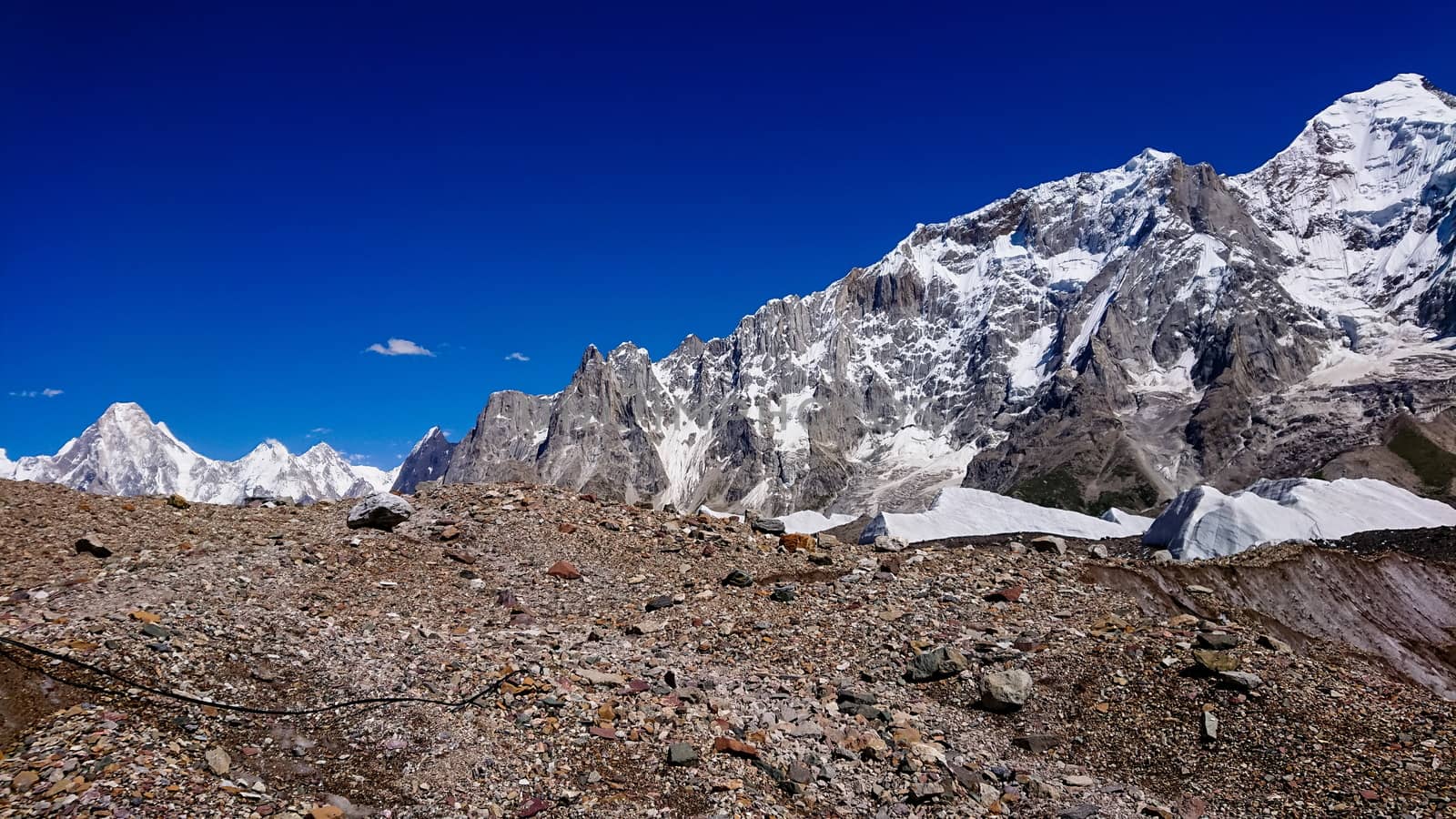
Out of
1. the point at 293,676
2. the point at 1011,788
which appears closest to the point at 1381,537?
the point at 1011,788

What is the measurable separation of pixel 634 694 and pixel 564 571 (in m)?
7.59

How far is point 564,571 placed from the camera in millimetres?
22078

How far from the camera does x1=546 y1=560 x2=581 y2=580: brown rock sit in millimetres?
21953

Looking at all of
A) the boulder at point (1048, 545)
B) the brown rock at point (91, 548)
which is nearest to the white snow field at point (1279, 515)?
the boulder at point (1048, 545)

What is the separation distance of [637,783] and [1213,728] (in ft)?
34.1

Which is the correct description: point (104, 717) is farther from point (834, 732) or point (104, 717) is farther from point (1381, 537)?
point (1381, 537)

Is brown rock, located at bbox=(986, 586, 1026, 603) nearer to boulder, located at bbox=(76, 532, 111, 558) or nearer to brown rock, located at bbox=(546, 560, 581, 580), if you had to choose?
brown rock, located at bbox=(546, 560, 581, 580)

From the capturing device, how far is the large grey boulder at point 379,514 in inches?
938

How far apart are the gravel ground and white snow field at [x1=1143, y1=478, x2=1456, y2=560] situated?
140 ft

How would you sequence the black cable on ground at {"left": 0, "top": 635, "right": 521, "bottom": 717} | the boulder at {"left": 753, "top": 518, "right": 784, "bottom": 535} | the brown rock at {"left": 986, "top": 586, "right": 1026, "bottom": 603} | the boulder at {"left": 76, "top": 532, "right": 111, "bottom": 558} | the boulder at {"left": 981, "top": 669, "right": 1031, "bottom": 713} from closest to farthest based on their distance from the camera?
the black cable on ground at {"left": 0, "top": 635, "right": 521, "bottom": 717} → the boulder at {"left": 981, "top": 669, "right": 1031, "bottom": 713} → the boulder at {"left": 76, "top": 532, "right": 111, "bottom": 558} → the brown rock at {"left": 986, "top": 586, "right": 1026, "bottom": 603} → the boulder at {"left": 753, "top": 518, "right": 784, "bottom": 535}

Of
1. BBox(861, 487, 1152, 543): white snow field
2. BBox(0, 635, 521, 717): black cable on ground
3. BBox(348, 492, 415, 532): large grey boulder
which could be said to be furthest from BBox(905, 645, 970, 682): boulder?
BBox(861, 487, 1152, 543): white snow field

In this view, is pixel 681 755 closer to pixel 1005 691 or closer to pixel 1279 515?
pixel 1005 691

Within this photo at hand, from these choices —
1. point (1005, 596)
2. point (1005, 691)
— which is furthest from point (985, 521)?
point (1005, 691)

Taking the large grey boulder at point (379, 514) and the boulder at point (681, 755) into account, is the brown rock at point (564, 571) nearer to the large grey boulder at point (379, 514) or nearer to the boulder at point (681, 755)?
the large grey boulder at point (379, 514)
